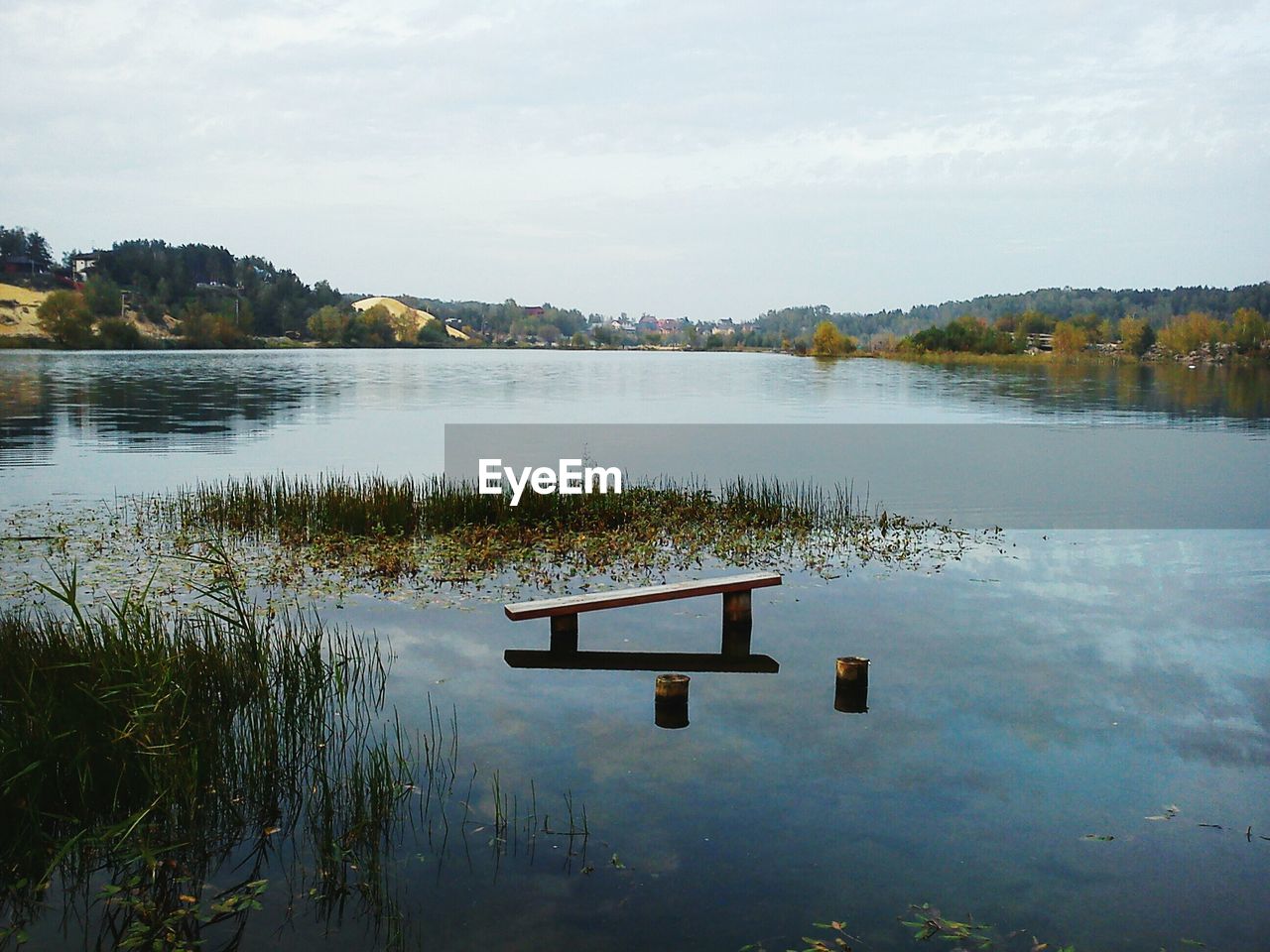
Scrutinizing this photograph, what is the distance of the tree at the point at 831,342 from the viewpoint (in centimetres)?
16550

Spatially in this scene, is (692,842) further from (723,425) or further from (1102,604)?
(723,425)

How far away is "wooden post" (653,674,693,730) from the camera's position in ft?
24.3

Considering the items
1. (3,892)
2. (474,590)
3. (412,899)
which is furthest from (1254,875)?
(474,590)

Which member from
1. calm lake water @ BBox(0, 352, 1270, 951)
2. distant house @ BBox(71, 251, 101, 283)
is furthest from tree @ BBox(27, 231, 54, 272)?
calm lake water @ BBox(0, 352, 1270, 951)

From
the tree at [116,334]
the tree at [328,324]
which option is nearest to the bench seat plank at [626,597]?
the tree at [116,334]

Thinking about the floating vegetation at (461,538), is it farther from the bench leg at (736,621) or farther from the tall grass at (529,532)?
the bench leg at (736,621)

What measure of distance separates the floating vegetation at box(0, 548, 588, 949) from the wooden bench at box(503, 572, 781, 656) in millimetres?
1504

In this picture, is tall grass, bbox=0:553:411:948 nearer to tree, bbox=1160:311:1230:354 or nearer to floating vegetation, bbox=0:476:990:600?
floating vegetation, bbox=0:476:990:600

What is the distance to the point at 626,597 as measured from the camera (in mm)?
8781

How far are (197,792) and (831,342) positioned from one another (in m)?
167

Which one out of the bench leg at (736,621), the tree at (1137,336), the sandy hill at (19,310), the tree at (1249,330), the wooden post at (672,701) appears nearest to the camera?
the wooden post at (672,701)

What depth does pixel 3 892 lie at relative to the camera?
197 inches

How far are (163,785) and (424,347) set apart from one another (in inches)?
7606

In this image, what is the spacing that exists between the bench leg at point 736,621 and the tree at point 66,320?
140675 millimetres
